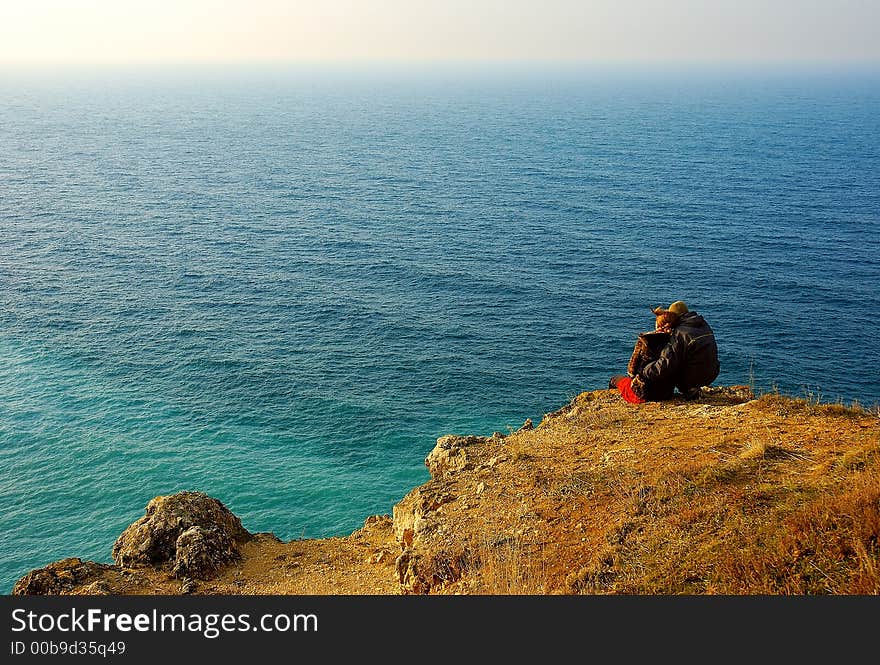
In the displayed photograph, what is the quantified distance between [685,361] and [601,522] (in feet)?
17.5

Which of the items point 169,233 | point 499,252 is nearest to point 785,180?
point 499,252

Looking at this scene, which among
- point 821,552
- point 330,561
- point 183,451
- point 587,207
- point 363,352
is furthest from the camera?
point 587,207

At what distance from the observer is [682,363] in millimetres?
16828

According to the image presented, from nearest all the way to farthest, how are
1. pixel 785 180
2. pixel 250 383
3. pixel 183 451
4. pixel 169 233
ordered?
pixel 183 451
pixel 250 383
pixel 169 233
pixel 785 180

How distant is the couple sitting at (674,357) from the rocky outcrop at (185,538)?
38.1 ft

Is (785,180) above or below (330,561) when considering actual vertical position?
above

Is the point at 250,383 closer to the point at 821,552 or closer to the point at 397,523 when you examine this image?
the point at 397,523

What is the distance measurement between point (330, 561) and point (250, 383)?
136 feet

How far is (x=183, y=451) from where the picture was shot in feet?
160

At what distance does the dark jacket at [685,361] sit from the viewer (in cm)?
1611

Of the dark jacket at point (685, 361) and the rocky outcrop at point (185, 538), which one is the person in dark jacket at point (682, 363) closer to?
the dark jacket at point (685, 361)

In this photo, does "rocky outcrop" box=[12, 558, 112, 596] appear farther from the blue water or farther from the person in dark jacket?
the blue water

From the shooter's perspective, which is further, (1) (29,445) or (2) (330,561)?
(1) (29,445)

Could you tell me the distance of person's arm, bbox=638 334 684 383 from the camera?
1629cm
